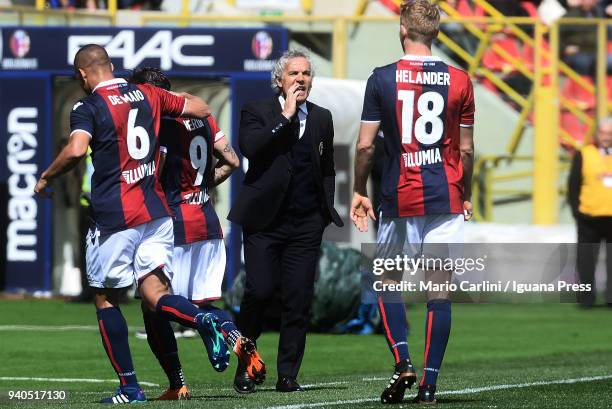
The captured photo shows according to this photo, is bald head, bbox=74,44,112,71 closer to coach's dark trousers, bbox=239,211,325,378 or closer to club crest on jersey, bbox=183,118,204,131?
club crest on jersey, bbox=183,118,204,131

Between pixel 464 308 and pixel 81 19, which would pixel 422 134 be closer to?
pixel 464 308

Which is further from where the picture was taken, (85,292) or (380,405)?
(85,292)

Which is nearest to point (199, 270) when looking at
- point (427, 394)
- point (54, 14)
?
point (427, 394)

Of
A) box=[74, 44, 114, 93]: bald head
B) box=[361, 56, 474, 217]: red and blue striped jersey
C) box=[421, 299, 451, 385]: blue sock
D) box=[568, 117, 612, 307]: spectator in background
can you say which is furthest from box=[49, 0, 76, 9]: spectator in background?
box=[421, 299, 451, 385]: blue sock

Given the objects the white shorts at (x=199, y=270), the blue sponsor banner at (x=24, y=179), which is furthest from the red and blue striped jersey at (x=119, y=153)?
the blue sponsor banner at (x=24, y=179)

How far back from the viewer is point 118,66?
63.3 ft

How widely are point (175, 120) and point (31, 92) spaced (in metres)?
10.6

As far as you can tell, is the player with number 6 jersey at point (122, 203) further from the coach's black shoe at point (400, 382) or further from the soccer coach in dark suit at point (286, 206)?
the coach's black shoe at point (400, 382)

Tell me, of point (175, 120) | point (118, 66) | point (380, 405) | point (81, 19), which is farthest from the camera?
point (81, 19)

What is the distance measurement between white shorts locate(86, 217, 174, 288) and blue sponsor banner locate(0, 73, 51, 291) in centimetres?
1099

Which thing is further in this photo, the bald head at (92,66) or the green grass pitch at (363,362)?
the green grass pitch at (363,362)

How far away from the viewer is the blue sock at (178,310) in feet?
29.4

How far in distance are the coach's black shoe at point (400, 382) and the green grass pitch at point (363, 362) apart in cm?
7

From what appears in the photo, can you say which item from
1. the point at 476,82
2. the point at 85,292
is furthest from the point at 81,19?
the point at 476,82
